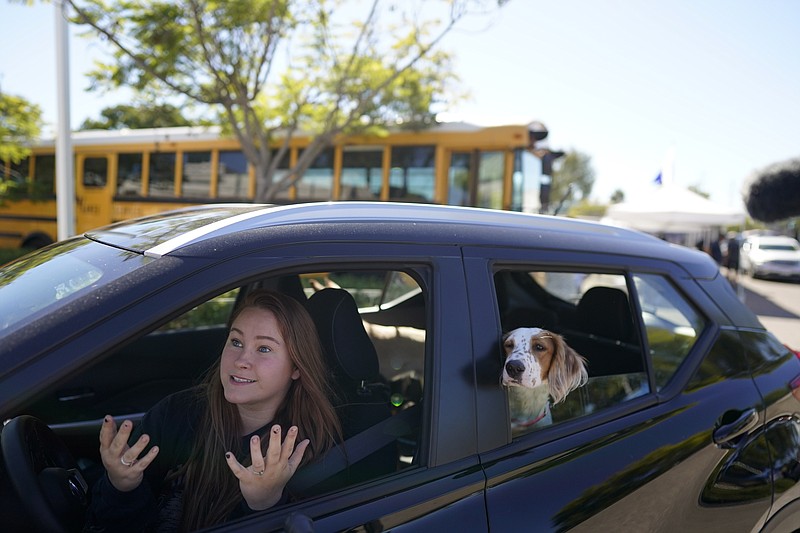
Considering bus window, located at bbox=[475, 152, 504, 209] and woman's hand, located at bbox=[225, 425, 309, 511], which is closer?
woman's hand, located at bbox=[225, 425, 309, 511]

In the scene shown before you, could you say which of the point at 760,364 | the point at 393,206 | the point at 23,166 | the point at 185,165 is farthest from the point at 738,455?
the point at 23,166

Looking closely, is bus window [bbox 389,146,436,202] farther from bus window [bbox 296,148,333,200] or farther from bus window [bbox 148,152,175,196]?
bus window [bbox 148,152,175,196]

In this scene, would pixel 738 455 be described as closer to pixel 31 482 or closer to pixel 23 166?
pixel 31 482

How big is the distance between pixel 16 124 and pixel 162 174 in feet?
9.66

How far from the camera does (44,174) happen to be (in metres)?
12.3

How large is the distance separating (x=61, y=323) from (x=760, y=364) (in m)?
2.23

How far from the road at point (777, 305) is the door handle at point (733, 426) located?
24.3 feet

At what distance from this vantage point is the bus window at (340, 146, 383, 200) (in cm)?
928

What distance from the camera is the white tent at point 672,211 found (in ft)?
39.8

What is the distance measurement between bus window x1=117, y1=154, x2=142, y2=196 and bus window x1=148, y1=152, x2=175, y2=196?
1.03 ft

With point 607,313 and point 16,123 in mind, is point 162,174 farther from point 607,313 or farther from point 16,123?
point 607,313

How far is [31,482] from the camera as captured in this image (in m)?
1.26

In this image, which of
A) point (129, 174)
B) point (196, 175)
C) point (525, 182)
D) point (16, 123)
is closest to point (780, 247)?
point (525, 182)

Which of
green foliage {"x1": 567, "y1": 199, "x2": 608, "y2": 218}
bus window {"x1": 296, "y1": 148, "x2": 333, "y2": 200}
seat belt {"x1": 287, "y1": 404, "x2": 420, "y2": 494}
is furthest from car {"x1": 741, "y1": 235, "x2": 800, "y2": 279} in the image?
seat belt {"x1": 287, "y1": 404, "x2": 420, "y2": 494}
